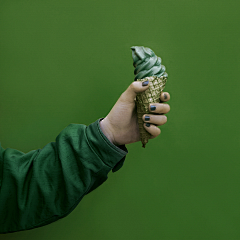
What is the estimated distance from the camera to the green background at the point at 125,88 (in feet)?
4.70

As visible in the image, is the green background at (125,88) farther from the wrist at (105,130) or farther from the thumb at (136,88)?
the thumb at (136,88)

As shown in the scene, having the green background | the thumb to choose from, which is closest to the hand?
the thumb

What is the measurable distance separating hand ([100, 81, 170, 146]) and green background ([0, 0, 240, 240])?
Answer: 0.27m

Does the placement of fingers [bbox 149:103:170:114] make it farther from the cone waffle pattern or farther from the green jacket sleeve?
the green jacket sleeve

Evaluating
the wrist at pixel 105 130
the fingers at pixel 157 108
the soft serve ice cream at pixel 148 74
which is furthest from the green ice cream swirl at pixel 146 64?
the wrist at pixel 105 130

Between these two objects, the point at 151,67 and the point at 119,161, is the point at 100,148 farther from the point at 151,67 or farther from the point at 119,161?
the point at 151,67

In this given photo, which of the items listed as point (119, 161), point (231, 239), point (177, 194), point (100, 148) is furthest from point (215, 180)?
point (100, 148)

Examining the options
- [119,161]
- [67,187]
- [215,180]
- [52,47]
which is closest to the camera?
[67,187]

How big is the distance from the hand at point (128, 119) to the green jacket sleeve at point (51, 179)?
0.10 metres

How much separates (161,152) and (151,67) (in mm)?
611

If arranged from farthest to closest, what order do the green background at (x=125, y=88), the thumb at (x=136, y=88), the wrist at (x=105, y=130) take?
the green background at (x=125, y=88), the wrist at (x=105, y=130), the thumb at (x=136, y=88)

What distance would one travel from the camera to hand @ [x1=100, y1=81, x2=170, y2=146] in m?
1.12

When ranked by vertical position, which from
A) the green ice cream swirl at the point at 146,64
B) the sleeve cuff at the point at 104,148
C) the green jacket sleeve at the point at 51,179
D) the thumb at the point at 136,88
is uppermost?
the green ice cream swirl at the point at 146,64

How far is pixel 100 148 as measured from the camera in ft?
3.68
